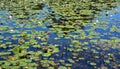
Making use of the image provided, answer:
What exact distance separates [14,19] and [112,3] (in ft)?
33.7

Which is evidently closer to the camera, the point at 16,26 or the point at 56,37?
the point at 56,37

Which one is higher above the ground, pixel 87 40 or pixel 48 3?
pixel 48 3

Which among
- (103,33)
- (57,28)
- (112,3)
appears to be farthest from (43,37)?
(112,3)

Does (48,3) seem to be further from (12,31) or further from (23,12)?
(12,31)

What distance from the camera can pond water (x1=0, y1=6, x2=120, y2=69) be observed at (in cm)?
905

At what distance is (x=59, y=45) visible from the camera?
10625mm

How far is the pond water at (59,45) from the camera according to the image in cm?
905

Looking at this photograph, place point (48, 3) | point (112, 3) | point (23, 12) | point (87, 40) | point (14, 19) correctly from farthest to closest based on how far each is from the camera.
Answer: point (112, 3), point (48, 3), point (23, 12), point (14, 19), point (87, 40)

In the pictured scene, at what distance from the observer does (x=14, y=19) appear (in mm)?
14062

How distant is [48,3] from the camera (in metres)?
19.5

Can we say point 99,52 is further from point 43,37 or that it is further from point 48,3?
point 48,3

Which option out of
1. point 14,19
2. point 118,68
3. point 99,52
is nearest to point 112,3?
point 14,19

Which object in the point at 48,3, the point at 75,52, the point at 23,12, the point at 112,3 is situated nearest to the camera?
the point at 75,52

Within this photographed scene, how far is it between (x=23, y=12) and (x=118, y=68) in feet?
28.4
